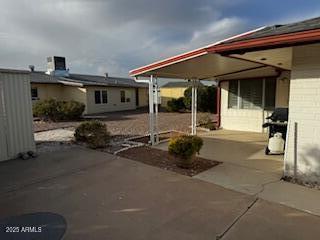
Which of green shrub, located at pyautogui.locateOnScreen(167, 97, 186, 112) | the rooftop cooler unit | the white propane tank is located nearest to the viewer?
the white propane tank

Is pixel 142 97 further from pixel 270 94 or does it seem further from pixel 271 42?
pixel 271 42

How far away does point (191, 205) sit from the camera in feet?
11.6

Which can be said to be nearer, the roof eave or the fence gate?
the roof eave

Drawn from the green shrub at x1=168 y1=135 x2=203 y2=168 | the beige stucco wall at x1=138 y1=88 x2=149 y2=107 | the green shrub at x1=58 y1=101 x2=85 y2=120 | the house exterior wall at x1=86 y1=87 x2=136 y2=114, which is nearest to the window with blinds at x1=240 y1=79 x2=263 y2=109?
the green shrub at x1=168 y1=135 x2=203 y2=168

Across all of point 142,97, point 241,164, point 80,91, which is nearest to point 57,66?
point 80,91

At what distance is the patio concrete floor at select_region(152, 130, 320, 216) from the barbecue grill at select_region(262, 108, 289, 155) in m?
0.29

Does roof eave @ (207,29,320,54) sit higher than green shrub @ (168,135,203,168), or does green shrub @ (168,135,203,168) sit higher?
roof eave @ (207,29,320,54)

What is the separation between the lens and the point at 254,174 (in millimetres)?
4926

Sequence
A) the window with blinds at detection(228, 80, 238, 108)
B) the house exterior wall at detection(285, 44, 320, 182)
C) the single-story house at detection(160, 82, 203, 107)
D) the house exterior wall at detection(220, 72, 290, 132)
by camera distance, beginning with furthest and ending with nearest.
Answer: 1. the single-story house at detection(160, 82, 203, 107)
2. the window with blinds at detection(228, 80, 238, 108)
3. the house exterior wall at detection(220, 72, 290, 132)
4. the house exterior wall at detection(285, 44, 320, 182)

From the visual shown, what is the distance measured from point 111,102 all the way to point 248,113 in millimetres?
15023

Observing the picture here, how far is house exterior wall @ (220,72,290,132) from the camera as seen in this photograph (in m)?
9.32

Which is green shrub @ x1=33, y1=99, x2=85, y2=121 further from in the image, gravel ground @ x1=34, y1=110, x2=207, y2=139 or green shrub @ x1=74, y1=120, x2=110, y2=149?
green shrub @ x1=74, y1=120, x2=110, y2=149

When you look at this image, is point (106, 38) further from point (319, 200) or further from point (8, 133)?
point (319, 200)

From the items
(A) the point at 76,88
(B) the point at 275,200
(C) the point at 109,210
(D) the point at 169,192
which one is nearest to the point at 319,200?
(B) the point at 275,200
